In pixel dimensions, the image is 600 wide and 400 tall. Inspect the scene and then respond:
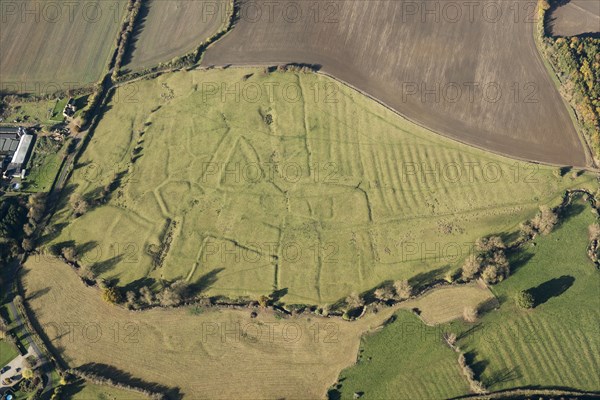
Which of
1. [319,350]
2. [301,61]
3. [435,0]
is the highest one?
[435,0]

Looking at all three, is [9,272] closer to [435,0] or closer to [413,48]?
[413,48]

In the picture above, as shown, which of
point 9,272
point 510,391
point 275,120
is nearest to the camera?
point 510,391

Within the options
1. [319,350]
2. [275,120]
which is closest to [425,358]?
[319,350]

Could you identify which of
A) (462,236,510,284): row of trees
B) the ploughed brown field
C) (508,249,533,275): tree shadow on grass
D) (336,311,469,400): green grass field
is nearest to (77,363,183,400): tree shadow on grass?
(336,311,469,400): green grass field

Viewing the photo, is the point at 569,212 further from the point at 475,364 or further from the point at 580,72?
the point at 475,364

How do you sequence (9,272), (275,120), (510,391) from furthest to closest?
(275,120) < (9,272) < (510,391)

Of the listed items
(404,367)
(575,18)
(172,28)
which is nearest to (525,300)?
(404,367)

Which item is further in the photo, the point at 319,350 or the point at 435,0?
the point at 435,0
